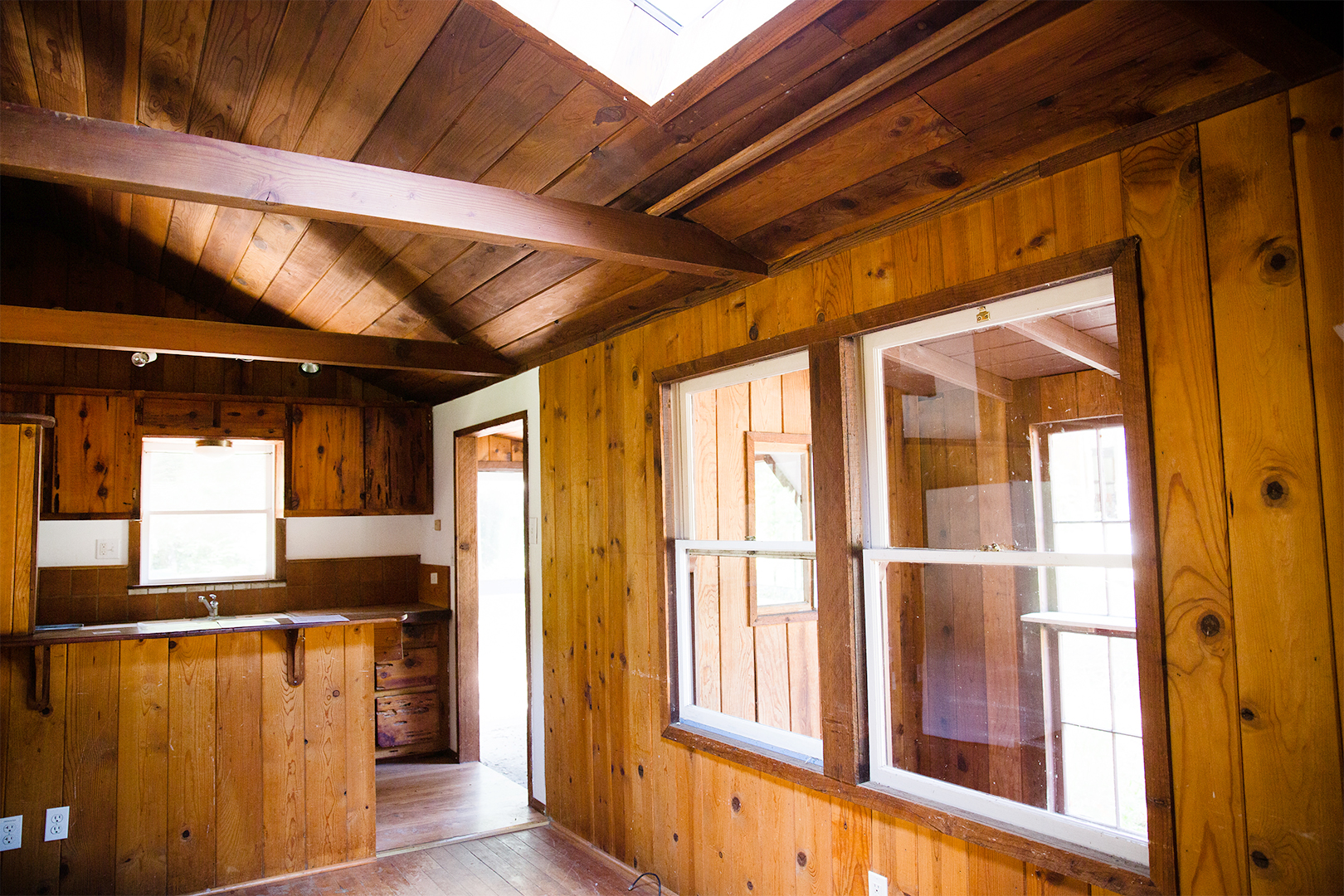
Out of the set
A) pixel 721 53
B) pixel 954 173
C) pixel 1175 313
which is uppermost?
Result: pixel 721 53

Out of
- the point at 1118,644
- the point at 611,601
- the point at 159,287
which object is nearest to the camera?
the point at 1118,644

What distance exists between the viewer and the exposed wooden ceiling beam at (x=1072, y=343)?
2.00m

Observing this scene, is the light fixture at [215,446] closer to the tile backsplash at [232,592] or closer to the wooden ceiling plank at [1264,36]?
the tile backsplash at [232,592]

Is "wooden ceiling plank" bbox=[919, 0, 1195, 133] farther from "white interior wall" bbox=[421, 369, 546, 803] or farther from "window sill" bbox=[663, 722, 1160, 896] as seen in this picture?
"white interior wall" bbox=[421, 369, 546, 803]

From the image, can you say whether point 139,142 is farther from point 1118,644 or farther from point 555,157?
point 1118,644

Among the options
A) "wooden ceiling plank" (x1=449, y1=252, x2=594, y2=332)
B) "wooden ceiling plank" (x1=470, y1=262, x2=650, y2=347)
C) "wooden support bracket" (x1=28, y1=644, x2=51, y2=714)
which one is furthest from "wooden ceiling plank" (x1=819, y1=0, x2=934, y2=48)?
"wooden support bracket" (x1=28, y1=644, x2=51, y2=714)

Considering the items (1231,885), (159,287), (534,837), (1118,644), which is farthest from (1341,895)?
(159,287)

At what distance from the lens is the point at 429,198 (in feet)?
7.67

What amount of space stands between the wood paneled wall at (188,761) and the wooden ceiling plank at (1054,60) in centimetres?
335

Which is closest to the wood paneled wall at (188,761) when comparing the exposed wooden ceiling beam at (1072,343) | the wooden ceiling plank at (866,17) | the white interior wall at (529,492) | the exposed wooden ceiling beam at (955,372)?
the white interior wall at (529,492)

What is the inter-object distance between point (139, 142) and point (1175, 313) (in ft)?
7.82

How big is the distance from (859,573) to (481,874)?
2.23m

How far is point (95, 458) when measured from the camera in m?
5.02

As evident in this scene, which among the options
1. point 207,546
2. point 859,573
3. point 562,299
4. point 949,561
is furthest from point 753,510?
point 207,546
